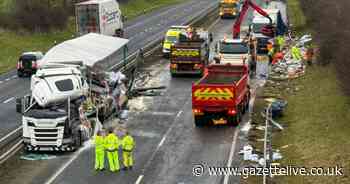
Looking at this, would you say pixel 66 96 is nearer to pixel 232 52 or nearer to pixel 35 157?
pixel 35 157

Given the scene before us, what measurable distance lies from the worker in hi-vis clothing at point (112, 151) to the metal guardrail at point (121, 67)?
4525mm

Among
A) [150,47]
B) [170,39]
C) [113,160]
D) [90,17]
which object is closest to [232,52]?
[170,39]

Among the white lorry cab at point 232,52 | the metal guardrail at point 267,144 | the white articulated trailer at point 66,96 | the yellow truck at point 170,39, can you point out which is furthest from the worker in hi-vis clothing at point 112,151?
the yellow truck at point 170,39

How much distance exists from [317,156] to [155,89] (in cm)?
1674

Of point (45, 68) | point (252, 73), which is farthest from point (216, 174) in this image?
point (252, 73)

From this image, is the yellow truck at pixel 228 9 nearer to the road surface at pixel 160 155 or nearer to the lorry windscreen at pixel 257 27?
the lorry windscreen at pixel 257 27

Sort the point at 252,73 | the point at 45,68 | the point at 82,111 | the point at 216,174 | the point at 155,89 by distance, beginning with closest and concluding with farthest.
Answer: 1. the point at 216,174
2. the point at 82,111
3. the point at 45,68
4. the point at 155,89
5. the point at 252,73

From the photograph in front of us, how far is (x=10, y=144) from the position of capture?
28.3m

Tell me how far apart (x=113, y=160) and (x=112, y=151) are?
1.29 feet

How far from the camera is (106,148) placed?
23.8 meters

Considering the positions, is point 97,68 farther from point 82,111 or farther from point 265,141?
point 265,141

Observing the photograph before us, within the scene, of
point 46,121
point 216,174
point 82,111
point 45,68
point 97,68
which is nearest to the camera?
point 216,174

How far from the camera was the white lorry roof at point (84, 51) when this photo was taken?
32000 mm

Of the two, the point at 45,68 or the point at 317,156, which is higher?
the point at 45,68
